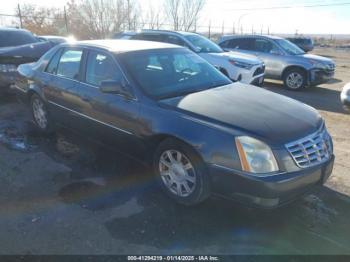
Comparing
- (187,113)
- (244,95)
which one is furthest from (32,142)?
(244,95)

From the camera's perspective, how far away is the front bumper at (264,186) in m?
2.79

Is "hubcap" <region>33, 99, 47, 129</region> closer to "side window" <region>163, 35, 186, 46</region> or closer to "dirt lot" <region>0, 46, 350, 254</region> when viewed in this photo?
"dirt lot" <region>0, 46, 350, 254</region>

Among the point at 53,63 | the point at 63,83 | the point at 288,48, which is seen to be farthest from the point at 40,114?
the point at 288,48

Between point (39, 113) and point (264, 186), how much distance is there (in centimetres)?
434

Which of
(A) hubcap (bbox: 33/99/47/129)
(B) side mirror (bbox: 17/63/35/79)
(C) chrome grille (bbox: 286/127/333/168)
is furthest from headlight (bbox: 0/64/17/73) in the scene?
(C) chrome grille (bbox: 286/127/333/168)

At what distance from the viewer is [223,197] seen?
305cm

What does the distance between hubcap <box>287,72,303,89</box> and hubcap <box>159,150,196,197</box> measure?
25.6 feet

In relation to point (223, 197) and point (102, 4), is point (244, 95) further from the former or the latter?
point (102, 4)

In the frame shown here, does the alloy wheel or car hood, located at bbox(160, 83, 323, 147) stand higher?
car hood, located at bbox(160, 83, 323, 147)

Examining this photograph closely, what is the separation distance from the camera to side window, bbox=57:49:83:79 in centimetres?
448

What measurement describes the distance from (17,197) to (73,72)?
187 centimetres

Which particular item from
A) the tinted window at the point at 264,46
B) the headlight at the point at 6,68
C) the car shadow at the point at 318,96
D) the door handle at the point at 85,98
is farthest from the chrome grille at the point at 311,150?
the tinted window at the point at 264,46

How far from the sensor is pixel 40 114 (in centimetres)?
561

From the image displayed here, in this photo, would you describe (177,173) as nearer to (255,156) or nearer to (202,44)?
(255,156)
